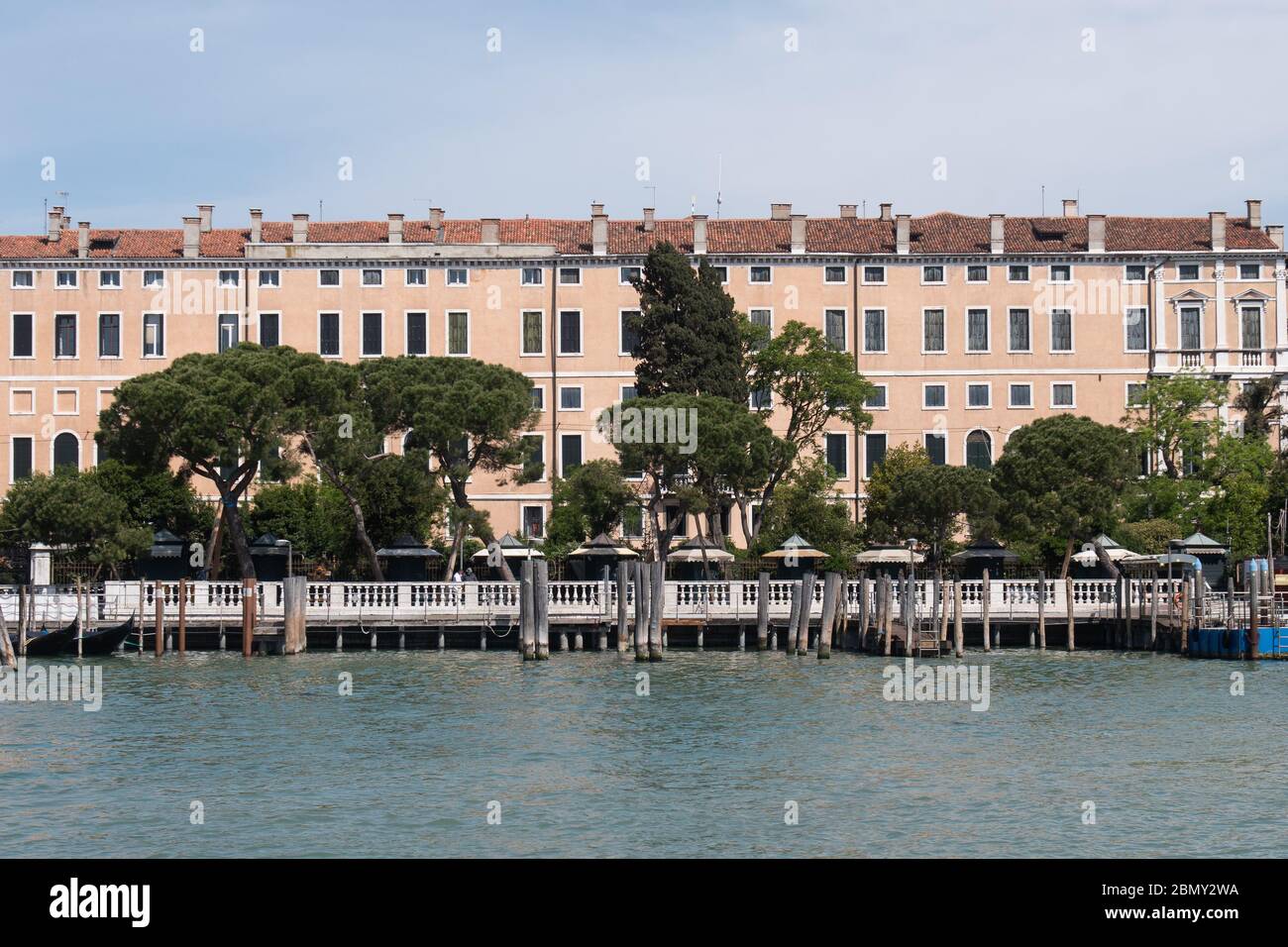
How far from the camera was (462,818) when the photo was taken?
19672 mm

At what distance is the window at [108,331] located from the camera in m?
62.2

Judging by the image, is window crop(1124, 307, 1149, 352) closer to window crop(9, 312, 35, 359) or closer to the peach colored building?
the peach colored building

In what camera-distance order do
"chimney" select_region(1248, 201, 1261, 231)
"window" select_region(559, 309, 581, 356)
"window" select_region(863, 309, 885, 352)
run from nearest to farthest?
"window" select_region(559, 309, 581, 356), "window" select_region(863, 309, 885, 352), "chimney" select_region(1248, 201, 1261, 231)

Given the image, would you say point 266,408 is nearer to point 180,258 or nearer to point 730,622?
point 730,622

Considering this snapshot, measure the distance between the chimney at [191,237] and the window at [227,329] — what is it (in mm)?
2251

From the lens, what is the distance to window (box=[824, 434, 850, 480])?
6150cm

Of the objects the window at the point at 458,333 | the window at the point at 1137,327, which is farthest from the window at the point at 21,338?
the window at the point at 1137,327

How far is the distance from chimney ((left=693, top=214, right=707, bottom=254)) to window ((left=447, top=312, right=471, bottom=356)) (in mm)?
7880

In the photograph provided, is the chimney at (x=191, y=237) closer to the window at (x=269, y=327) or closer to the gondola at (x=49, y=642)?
the window at (x=269, y=327)

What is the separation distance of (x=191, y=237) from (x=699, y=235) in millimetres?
16780

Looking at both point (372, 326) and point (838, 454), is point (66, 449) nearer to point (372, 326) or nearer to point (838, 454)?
point (372, 326)

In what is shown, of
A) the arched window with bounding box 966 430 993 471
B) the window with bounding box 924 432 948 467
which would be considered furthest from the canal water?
the window with bounding box 924 432 948 467
